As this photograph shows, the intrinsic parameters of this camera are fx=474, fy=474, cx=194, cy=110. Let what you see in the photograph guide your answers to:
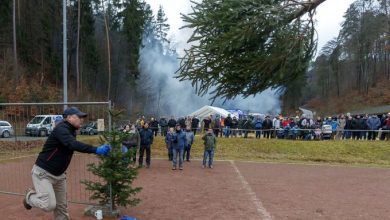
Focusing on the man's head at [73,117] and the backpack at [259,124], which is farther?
the backpack at [259,124]

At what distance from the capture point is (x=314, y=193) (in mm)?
13031

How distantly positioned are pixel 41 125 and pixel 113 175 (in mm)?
2180

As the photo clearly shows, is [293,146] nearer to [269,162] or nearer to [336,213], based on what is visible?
[269,162]

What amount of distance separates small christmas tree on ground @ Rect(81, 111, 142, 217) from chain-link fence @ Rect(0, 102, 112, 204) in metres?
0.31

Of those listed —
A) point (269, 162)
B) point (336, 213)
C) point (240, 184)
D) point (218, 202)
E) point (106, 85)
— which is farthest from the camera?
point (106, 85)

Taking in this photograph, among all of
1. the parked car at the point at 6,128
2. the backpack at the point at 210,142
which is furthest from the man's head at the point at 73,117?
the backpack at the point at 210,142

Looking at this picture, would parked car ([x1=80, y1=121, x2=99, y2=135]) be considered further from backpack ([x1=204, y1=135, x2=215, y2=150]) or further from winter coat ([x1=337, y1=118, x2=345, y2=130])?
winter coat ([x1=337, y1=118, x2=345, y2=130])

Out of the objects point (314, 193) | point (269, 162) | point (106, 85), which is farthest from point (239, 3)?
point (106, 85)

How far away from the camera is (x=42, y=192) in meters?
6.86

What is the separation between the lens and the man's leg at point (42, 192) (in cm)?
685

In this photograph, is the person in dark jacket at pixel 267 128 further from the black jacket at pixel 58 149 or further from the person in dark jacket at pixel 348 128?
the black jacket at pixel 58 149

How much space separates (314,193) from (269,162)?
384 inches

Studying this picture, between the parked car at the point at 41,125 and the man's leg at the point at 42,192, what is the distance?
3328 millimetres

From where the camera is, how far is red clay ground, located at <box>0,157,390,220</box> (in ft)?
32.7
